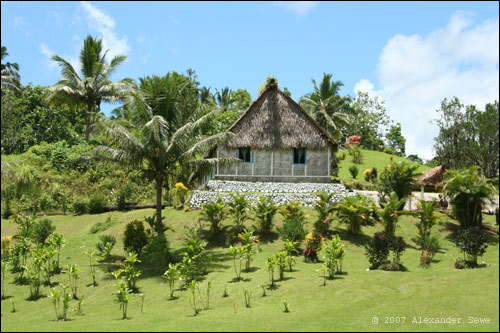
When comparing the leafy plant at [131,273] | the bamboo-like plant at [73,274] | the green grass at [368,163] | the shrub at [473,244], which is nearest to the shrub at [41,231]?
the bamboo-like plant at [73,274]

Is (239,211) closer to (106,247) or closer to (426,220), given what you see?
(106,247)

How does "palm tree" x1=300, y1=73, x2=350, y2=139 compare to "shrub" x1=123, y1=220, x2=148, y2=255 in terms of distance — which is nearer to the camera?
"shrub" x1=123, y1=220, x2=148, y2=255

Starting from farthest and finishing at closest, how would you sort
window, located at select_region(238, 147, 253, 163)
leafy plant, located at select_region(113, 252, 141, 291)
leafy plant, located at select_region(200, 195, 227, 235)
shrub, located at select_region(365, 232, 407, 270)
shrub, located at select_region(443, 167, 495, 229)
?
window, located at select_region(238, 147, 253, 163)
shrub, located at select_region(443, 167, 495, 229)
leafy plant, located at select_region(200, 195, 227, 235)
shrub, located at select_region(365, 232, 407, 270)
leafy plant, located at select_region(113, 252, 141, 291)

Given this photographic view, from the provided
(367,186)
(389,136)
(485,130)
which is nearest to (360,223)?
(367,186)

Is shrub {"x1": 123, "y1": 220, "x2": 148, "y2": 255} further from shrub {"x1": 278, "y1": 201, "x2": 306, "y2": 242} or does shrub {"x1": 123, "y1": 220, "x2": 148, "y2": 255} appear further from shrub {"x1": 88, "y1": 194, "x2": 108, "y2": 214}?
shrub {"x1": 88, "y1": 194, "x2": 108, "y2": 214}

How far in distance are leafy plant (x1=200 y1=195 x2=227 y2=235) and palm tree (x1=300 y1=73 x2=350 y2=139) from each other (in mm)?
17080

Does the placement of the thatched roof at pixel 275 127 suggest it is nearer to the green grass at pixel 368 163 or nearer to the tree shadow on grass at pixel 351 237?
the tree shadow on grass at pixel 351 237

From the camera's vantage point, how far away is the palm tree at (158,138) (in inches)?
583

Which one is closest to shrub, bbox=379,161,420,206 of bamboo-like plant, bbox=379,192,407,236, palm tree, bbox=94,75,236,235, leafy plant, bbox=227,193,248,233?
bamboo-like plant, bbox=379,192,407,236

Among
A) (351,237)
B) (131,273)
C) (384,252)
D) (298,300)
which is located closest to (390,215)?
(351,237)

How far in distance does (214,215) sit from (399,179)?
31.1ft

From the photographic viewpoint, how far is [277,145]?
24.3 metres

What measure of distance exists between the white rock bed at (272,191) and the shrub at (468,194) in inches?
204

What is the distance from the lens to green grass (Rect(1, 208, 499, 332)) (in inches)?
296
